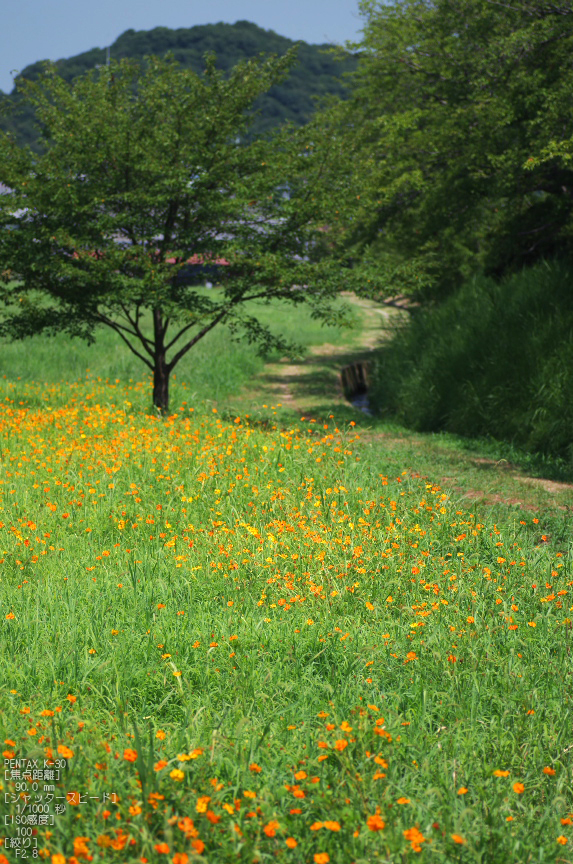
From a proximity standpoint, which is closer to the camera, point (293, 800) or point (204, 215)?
point (293, 800)

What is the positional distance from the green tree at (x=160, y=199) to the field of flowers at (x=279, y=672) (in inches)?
173

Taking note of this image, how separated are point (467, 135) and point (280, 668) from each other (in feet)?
36.6

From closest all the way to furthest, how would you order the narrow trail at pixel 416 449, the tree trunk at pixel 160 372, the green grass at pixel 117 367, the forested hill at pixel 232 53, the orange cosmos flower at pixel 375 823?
the orange cosmos flower at pixel 375 823
the narrow trail at pixel 416 449
the tree trunk at pixel 160 372
the green grass at pixel 117 367
the forested hill at pixel 232 53

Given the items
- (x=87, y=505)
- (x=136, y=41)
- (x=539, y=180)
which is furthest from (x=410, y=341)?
(x=136, y=41)

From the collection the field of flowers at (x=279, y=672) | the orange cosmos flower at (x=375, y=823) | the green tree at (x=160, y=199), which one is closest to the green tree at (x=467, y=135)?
the green tree at (x=160, y=199)

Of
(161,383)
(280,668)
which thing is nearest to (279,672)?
(280,668)

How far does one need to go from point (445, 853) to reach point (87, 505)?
4.50 m

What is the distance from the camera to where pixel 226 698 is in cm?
372

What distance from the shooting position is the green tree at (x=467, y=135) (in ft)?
36.9

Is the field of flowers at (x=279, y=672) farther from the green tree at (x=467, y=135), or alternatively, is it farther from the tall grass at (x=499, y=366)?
the green tree at (x=467, y=135)

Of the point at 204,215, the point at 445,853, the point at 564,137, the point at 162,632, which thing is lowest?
the point at 445,853

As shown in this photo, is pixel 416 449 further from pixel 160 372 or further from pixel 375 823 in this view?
pixel 375 823

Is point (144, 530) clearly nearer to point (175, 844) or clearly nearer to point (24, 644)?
point (24, 644)

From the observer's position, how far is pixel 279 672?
386cm
